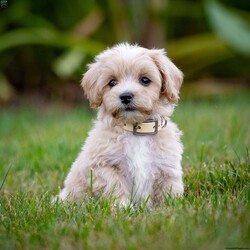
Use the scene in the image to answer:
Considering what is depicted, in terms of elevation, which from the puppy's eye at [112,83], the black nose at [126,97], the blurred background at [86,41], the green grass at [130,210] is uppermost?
the blurred background at [86,41]

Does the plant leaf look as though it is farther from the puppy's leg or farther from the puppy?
the puppy's leg

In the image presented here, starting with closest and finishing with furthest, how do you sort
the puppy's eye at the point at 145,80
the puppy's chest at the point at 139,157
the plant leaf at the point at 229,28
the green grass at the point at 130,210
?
the green grass at the point at 130,210
the puppy's chest at the point at 139,157
the puppy's eye at the point at 145,80
the plant leaf at the point at 229,28

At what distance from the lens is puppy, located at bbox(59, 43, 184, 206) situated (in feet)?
15.0

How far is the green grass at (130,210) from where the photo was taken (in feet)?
11.3

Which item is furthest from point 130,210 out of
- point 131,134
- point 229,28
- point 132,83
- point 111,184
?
point 229,28

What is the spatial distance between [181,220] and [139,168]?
0.94 metres

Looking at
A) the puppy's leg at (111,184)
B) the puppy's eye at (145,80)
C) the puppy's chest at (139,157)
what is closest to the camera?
the puppy's leg at (111,184)

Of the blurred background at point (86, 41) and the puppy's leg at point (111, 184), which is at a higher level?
the blurred background at point (86, 41)

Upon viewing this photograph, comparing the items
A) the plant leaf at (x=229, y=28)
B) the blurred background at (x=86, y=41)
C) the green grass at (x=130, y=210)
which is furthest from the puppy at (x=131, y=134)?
the blurred background at (x=86, y=41)

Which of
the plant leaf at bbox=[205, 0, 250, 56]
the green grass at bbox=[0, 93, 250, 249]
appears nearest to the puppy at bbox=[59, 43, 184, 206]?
the green grass at bbox=[0, 93, 250, 249]

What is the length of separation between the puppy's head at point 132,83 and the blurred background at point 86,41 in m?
5.87

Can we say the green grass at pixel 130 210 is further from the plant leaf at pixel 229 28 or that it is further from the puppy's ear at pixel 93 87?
the plant leaf at pixel 229 28

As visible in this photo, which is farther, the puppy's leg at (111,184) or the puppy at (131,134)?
the puppy at (131,134)

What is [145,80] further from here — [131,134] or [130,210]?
[130,210]
